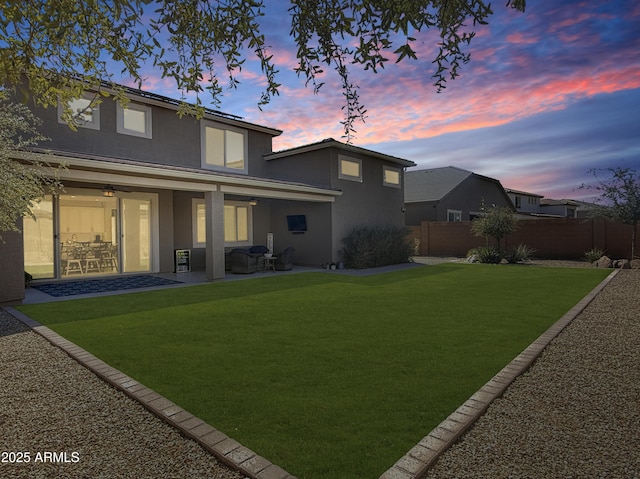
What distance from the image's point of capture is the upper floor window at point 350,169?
16609 mm

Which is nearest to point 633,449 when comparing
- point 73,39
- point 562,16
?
point 562,16


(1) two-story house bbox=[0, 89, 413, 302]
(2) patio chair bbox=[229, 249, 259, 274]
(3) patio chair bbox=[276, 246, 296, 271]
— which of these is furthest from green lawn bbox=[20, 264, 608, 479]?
(3) patio chair bbox=[276, 246, 296, 271]

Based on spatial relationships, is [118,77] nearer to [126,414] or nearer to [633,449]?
[126,414]

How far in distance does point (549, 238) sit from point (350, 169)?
34.9 ft

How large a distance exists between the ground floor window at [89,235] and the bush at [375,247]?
7440 millimetres

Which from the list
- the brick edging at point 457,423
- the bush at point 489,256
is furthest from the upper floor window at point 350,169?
the brick edging at point 457,423

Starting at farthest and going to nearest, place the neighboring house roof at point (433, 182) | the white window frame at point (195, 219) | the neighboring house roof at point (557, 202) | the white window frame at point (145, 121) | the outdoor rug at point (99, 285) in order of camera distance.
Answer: the neighboring house roof at point (557, 202)
the neighboring house roof at point (433, 182)
the white window frame at point (195, 219)
the white window frame at point (145, 121)
the outdoor rug at point (99, 285)

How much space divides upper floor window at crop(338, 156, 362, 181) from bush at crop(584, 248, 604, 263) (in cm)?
1076

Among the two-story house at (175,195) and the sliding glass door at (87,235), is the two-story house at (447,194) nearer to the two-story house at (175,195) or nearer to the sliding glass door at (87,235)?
the two-story house at (175,195)

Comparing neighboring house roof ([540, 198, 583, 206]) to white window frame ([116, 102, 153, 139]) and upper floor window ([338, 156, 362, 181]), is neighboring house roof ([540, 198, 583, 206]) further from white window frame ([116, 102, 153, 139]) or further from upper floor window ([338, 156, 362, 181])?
white window frame ([116, 102, 153, 139])

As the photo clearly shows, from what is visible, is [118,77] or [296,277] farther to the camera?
[296,277]

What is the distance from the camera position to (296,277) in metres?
13.0

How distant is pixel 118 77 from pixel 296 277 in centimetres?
952

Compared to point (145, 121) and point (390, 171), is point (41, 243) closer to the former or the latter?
point (145, 121)
